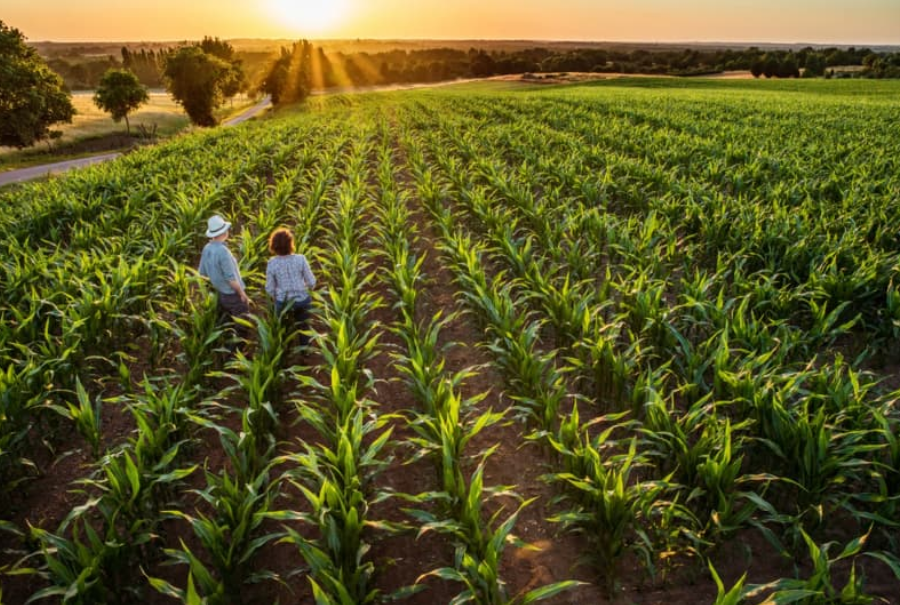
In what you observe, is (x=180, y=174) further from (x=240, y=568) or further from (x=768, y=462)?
(x=768, y=462)

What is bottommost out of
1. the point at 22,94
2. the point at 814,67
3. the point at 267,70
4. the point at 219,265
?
the point at 219,265

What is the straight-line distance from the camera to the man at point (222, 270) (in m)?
5.80

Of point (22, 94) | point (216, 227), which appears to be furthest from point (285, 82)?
point (216, 227)

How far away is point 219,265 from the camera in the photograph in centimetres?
589

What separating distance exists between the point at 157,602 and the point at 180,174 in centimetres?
1346

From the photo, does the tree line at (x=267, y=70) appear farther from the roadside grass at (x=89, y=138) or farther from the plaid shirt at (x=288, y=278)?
the plaid shirt at (x=288, y=278)

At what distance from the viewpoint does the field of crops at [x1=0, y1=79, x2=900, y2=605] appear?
3.26 meters

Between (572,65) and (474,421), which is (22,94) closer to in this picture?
(474,421)

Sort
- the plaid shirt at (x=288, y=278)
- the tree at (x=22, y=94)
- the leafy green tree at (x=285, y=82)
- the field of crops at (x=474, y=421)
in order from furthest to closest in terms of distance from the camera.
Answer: the leafy green tree at (x=285, y=82), the tree at (x=22, y=94), the plaid shirt at (x=288, y=278), the field of crops at (x=474, y=421)

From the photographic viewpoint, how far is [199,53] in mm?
54125

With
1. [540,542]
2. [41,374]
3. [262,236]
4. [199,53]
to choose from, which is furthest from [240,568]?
[199,53]

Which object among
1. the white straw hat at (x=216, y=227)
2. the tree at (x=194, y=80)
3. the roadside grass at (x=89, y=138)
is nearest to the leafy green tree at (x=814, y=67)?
the tree at (x=194, y=80)

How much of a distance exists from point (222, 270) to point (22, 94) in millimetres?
34796

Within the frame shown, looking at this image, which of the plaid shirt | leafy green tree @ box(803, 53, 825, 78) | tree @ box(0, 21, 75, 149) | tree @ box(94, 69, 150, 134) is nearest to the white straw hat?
the plaid shirt
